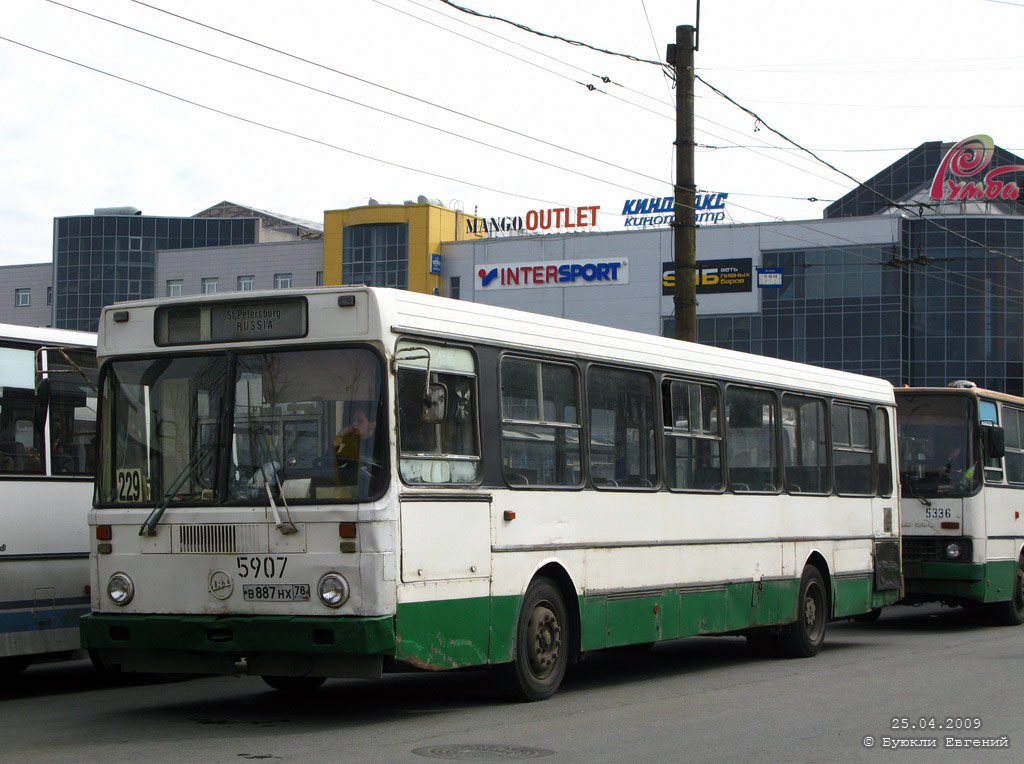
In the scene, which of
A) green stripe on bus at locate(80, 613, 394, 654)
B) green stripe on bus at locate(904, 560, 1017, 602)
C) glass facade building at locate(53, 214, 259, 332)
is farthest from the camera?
glass facade building at locate(53, 214, 259, 332)

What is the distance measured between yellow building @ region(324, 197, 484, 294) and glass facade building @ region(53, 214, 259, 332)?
15.0 m

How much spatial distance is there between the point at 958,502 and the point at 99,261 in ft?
282

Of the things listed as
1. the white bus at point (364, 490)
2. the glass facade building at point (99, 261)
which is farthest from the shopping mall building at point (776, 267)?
the white bus at point (364, 490)

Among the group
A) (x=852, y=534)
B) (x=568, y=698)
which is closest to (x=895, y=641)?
(x=852, y=534)

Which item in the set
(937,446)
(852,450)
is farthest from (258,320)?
(937,446)

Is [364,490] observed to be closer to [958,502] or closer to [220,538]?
[220,538]

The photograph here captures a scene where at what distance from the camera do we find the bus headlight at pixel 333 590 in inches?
356

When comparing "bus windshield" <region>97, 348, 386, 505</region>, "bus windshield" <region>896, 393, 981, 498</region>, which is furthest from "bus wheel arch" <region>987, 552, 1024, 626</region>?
"bus windshield" <region>97, 348, 386, 505</region>

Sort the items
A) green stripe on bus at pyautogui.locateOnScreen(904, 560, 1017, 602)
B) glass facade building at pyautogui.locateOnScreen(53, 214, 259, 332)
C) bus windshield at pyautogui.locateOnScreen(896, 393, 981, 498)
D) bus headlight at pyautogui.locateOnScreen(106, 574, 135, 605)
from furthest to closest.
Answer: glass facade building at pyautogui.locateOnScreen(53, 214, 259, 332) < bus windshield at pyautogui.locateOnScreen(896, 393, 981, 498) < green stripe on bus at pyautogui.locateOnScreen(904, 560, 1017, 602) < bus headlight at pyautogui.locateOnScreen(106, 574, 135, 605)

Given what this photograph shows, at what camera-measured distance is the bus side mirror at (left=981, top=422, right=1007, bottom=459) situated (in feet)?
60.8

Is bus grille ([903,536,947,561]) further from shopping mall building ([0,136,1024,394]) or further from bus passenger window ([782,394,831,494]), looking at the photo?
shopping mall building ([0,136,1024,394])

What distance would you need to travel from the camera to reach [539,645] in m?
10.6

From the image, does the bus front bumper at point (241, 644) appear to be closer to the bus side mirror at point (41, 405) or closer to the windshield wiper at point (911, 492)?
the bus side mirror at point (41, 405)

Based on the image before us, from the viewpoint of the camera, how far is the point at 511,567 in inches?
406
